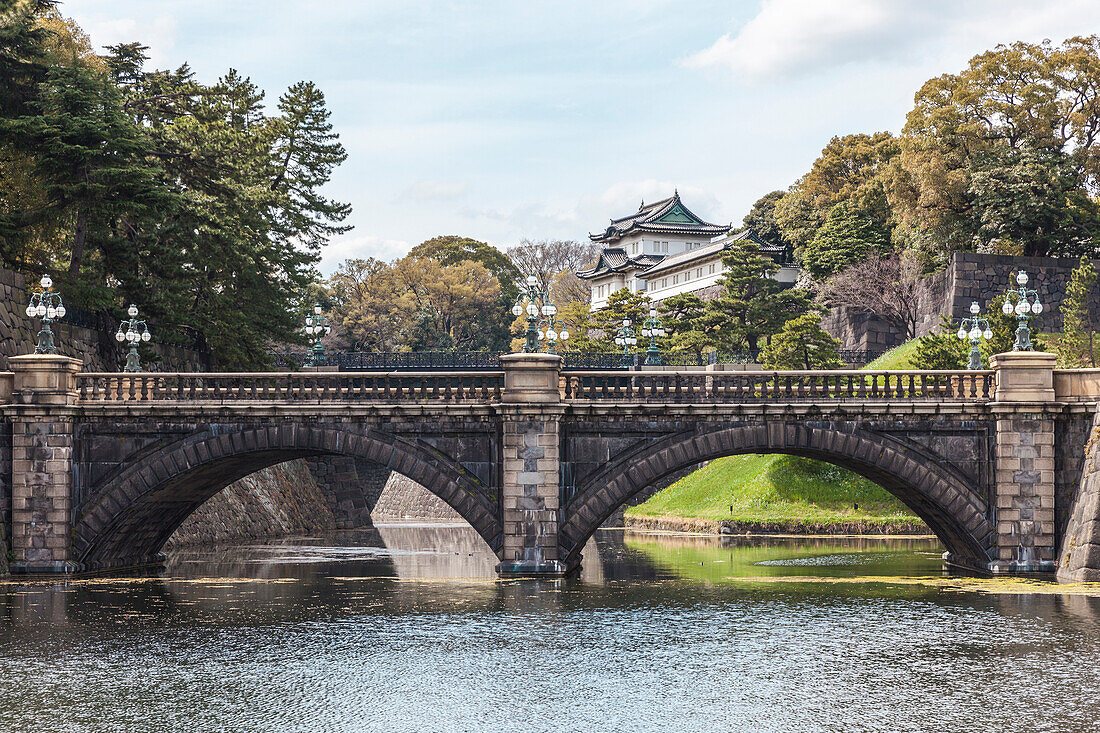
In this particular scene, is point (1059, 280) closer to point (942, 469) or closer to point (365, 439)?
point (942, 469)

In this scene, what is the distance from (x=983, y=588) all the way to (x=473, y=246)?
9583 centimetres

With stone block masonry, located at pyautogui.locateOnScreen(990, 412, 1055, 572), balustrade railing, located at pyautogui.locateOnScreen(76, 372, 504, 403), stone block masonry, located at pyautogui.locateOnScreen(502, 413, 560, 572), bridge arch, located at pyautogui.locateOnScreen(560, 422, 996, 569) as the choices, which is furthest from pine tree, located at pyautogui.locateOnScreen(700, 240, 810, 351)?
stone block masonry, located at pyautogui.locateOnScreen(502, 413, 560, 572)

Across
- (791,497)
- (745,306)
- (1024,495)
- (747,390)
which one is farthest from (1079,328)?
(747,390)

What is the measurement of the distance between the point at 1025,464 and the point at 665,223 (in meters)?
88.8

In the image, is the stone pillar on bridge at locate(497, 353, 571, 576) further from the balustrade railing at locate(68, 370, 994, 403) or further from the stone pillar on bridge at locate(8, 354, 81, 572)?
the stone pillar on bridge at locate(8, 354, 81, 572)

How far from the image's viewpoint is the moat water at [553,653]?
20.7 metres

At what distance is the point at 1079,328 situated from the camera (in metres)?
61.6

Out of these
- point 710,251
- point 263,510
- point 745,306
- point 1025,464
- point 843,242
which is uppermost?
point 710,251

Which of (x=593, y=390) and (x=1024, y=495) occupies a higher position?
(x=593, y=390)

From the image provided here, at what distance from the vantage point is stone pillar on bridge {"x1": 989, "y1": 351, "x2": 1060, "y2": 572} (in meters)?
36.6

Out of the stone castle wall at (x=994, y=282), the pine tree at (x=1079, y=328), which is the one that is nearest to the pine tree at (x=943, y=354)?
the pine tree at (x=1079, y=328)

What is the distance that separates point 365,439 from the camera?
123 ft

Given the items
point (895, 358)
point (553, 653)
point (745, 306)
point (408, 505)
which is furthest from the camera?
point (408, 505)

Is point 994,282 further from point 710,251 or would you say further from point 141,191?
point 141,191
